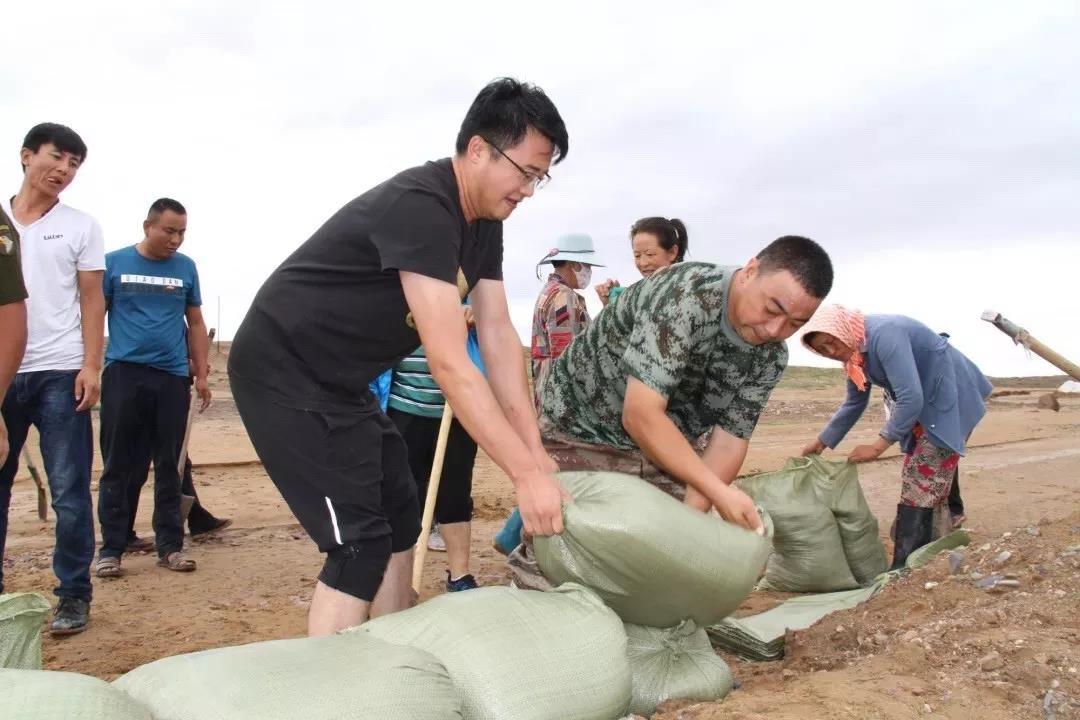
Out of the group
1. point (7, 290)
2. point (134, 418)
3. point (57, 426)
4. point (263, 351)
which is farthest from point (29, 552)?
point (263, 351)

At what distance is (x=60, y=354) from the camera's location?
3.40m

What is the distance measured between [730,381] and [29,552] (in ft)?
11.6

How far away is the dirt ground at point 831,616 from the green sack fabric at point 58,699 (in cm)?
121

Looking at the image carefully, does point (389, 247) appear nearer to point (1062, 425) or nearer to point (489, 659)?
point (489, 659)

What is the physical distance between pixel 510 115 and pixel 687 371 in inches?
42.1

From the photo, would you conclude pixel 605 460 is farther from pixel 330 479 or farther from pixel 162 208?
pixel 162 208

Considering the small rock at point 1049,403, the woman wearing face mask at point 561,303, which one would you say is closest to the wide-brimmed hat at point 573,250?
the woman wearing face mask at point 561,303

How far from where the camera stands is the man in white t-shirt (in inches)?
132

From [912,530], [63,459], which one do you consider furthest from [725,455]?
[63,459]

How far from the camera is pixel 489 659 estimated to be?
6.35ft

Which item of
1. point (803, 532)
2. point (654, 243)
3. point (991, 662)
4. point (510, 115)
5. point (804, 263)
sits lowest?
point (803, 532)

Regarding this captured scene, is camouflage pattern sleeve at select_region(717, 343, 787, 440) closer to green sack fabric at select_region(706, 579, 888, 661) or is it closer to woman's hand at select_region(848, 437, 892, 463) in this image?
green sack fabric at select_region(706, 579, 888, 661)

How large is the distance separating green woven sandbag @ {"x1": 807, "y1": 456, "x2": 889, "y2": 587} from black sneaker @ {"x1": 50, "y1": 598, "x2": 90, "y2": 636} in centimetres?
288

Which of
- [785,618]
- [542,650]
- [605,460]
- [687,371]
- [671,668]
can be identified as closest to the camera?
[542,650]
